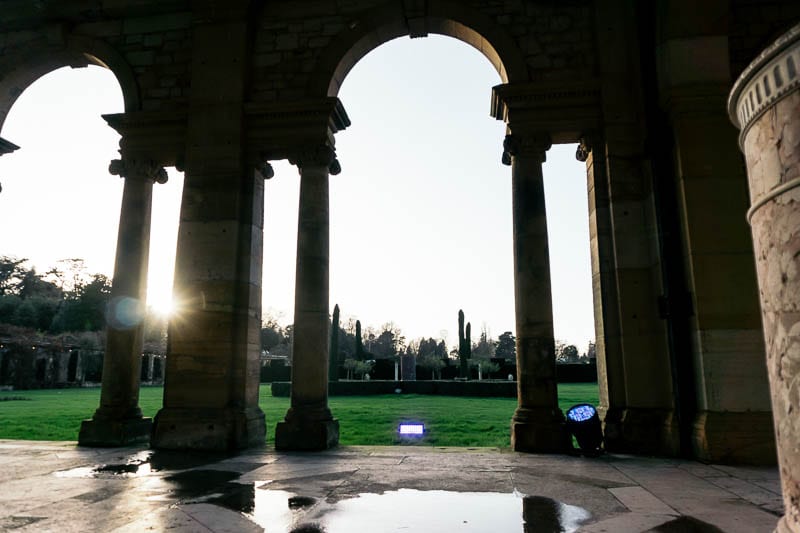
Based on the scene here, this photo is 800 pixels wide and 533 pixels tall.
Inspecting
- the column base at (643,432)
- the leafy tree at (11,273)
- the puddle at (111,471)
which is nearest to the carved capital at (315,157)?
the puddle at (111,471)

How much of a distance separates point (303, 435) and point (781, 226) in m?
6.93

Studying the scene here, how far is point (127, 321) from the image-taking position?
8.85 metres

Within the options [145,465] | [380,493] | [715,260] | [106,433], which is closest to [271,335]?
[106,433]

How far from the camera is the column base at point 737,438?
6516 millimetres

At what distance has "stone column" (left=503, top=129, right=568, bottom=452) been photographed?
7.49 metres

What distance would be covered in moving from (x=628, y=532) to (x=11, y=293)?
72.2 meters

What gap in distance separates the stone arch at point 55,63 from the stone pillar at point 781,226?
9844mm

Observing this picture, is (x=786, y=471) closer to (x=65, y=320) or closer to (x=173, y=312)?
(x=173, y=312)

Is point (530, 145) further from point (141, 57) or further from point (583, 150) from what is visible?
point (141, 57)

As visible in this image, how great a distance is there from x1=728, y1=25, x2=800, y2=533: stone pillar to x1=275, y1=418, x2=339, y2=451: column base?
636 cm

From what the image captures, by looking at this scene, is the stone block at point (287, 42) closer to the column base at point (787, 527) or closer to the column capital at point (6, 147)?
the column capital at point (6, 147)

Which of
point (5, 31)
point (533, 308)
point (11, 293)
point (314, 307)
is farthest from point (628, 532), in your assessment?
point (11, 293)

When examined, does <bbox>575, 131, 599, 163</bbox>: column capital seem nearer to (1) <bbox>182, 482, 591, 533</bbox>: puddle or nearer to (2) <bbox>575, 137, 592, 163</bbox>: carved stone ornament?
(2) <bbox>575, 137, 592, 163</bbox>: carved stone ornament

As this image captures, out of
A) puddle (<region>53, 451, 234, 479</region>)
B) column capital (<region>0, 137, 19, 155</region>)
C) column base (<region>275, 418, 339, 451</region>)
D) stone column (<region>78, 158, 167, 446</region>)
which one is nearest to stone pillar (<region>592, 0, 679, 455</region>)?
column base (<region>275, 418, 339, 451</region>)
